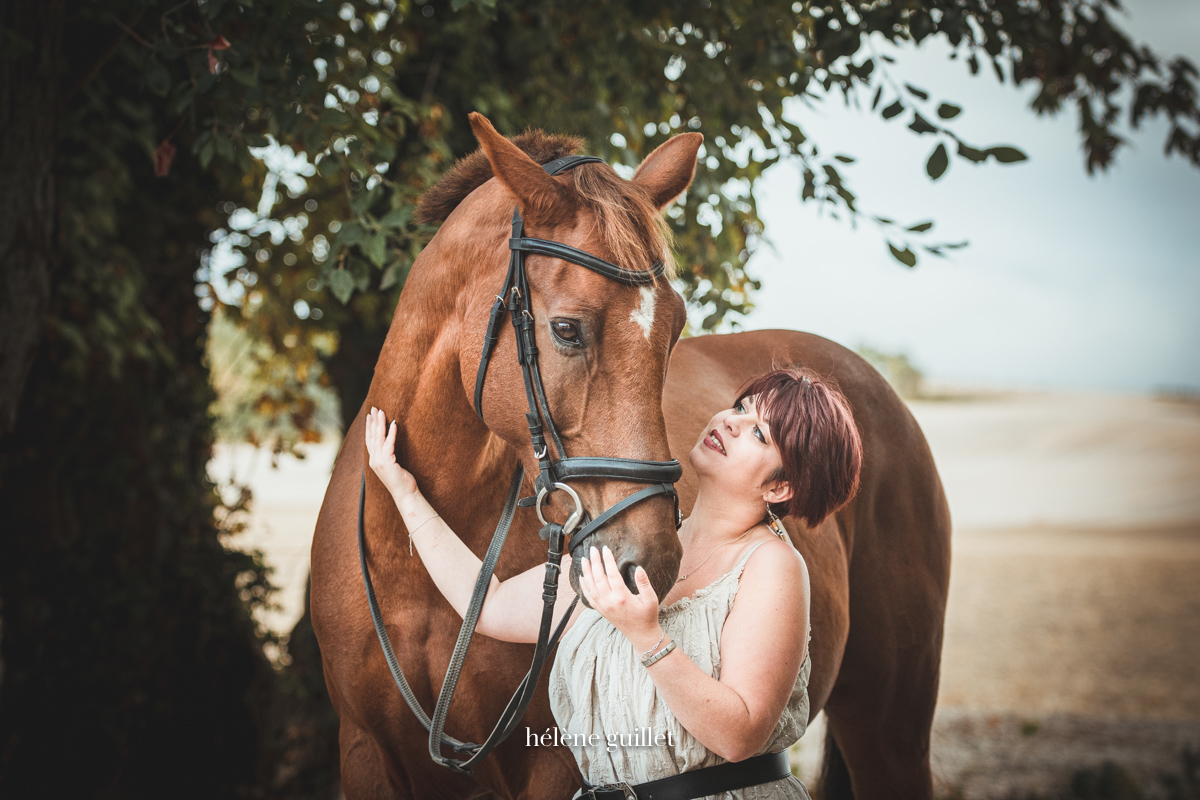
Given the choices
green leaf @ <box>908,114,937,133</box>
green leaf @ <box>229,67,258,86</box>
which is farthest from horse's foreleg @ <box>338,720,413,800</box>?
green leaf @ <box>908,114,937,133</box>

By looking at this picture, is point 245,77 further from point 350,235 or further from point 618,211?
point 618,211

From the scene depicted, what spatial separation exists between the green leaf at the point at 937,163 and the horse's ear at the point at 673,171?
3.31 ft

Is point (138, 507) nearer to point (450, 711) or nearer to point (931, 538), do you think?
point (450, 711)

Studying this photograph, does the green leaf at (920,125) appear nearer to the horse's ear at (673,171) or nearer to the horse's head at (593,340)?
the horse's ear at (673,171)

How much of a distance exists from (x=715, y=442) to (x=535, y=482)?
42cm

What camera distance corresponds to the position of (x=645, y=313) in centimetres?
156

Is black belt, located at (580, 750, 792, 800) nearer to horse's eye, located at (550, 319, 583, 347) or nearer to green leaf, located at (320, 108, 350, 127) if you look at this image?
horse's eye, located at (550, 319, 583, 347)

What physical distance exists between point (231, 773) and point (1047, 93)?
18.0 ft

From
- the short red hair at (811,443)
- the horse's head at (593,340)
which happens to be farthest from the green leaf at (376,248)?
the short red hair at (811,443)

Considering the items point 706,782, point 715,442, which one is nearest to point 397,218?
point 715,442

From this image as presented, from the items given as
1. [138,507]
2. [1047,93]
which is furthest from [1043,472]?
[138,507]

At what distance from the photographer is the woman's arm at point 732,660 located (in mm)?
1369

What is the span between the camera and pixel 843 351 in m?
3.24

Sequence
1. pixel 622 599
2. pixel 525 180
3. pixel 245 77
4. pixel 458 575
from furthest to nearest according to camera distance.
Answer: pixel 245 77 → pixel 458 575 → pixel 525 180 → pixel 622 599
